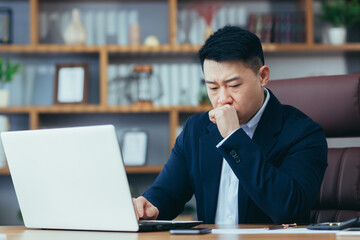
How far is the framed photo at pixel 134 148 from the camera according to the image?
12.9 feet

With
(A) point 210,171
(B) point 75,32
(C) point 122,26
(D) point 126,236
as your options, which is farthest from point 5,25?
(D) point 126,236

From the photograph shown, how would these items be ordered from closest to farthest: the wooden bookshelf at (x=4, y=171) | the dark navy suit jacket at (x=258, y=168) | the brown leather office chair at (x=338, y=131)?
the dark navy suit jacket at (x=258, y=168) < the brown leather office chair at (x=338, y=131) < the wooden bookshelf at (x=4, y=171)

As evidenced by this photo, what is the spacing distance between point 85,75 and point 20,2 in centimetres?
71

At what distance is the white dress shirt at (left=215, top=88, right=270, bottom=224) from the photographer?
1.81 metres

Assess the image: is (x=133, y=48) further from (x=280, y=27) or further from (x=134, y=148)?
(x=280, y=27)

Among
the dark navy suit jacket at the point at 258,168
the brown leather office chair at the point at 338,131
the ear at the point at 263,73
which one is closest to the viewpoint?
the dark navy suit jacket at the point at 258,168

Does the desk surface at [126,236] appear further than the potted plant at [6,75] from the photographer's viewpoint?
No

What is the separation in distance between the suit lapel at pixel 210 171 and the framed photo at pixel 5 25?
2469 mm

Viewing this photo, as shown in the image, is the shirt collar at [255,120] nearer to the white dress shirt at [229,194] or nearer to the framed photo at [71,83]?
the white dress shirt at [229,194]

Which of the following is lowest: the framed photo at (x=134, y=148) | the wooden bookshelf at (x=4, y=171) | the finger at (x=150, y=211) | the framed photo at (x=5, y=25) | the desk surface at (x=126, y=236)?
the wooden bookshelf at (x=4, y=171)

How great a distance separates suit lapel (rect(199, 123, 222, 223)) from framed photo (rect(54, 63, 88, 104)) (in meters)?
2.21

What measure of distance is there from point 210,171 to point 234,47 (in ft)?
1.33

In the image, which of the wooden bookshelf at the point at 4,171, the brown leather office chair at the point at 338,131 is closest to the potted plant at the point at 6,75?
the wooden bookshelf at the point at 4,171

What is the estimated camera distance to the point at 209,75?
5.77ft
